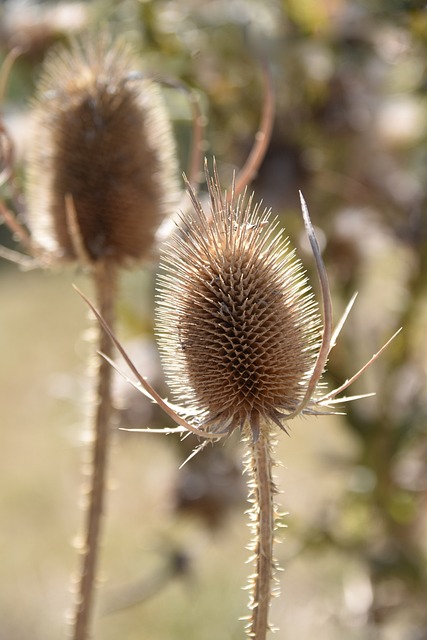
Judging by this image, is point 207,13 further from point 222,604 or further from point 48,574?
point 48,574

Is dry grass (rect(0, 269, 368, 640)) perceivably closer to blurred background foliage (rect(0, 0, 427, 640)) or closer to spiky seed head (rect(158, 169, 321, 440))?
blurred background foliage (rect(0, 0, 427, 640))

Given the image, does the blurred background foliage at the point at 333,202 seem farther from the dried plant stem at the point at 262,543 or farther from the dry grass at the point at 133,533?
the dried plant stem at the point at 262,543

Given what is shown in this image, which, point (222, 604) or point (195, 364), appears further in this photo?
point (222, 604)

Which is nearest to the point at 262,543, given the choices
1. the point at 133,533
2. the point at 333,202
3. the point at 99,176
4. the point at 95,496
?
the point at 95,496

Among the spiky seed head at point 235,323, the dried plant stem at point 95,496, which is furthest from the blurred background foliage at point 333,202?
the spiky seed head at point 235,323

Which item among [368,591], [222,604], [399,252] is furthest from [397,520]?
[222,604]

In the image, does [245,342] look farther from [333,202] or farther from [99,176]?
[333,202]
